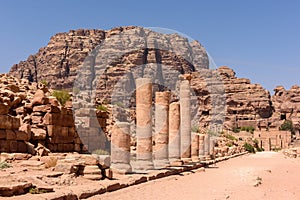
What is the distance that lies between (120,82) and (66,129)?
64506mm

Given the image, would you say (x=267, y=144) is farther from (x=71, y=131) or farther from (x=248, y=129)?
(x=71, y=131)

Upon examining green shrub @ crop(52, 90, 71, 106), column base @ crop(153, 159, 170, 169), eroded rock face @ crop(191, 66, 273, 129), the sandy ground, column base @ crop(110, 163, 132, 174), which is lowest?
the sandy ground

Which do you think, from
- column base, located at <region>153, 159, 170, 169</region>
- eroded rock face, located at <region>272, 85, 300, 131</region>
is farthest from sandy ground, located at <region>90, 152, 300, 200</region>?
eroded rock face, located at <region>272, 85, 300, 131</region>

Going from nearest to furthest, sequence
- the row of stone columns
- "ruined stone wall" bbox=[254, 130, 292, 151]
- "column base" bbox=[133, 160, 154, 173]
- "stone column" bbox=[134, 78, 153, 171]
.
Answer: the row of stone columns, "column base" bbox=[133, 160, 154, 173], "stone column" bbox=[134, 78, 153, 171], "ruined stone wall" bbox=[254, 130, 292, 151]

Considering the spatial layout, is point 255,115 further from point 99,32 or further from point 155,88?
point 99,32

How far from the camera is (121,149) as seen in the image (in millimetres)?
13992

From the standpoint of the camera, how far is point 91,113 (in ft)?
65.3

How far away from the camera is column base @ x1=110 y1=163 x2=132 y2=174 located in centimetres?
1335

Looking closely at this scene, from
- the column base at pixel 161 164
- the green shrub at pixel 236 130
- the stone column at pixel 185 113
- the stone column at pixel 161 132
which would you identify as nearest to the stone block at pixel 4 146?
the column base at pixel 161 164

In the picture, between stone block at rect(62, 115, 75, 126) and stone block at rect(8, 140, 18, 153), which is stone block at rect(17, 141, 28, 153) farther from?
stone block at rect(62, 115, 75, 126)

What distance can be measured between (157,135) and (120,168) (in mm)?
Result: 4721

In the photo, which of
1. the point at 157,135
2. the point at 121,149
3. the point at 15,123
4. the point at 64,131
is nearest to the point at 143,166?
the point at 121,149

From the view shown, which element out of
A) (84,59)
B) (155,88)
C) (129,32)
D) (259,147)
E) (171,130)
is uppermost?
(129,32)

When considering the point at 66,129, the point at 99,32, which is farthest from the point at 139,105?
the point at 99,32
